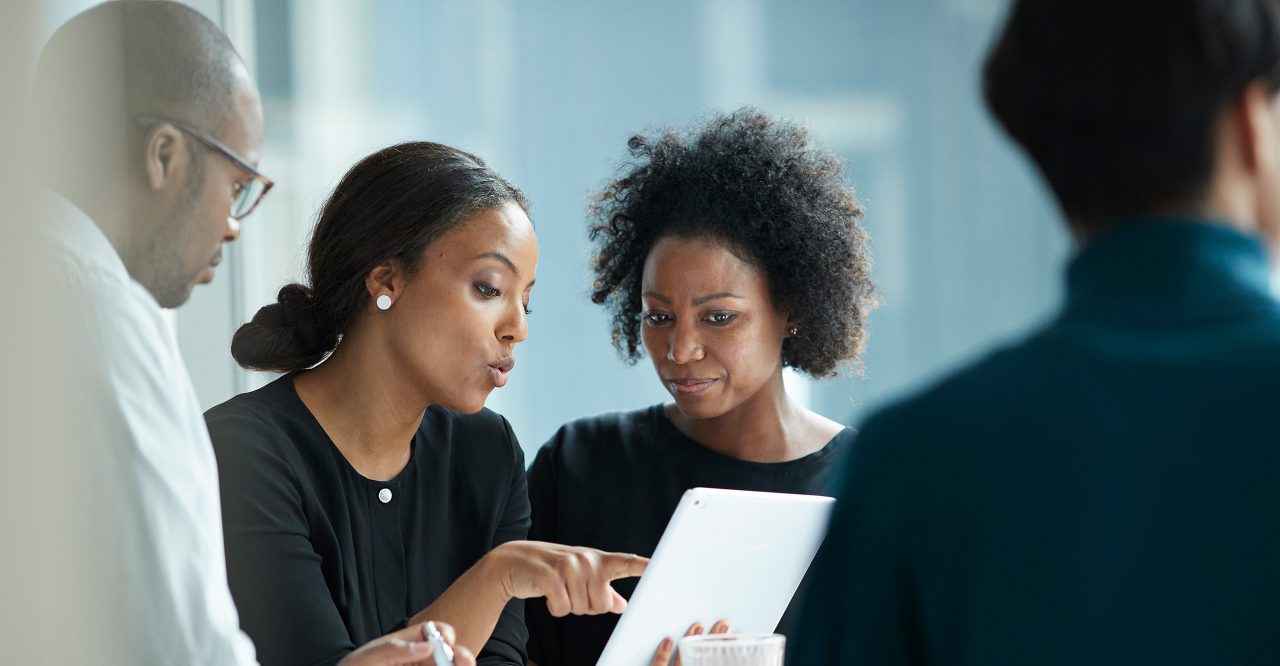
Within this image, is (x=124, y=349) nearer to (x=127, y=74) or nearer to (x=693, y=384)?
(x=127, y=74)

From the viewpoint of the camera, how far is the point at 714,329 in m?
1.96

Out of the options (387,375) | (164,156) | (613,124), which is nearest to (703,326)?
(387,375)

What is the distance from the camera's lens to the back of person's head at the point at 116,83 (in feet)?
3.85

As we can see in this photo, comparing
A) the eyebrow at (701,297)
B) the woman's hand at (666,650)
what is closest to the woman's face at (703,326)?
the eyebrow at (701,297)

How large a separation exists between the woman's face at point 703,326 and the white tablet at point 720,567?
476 millimetres

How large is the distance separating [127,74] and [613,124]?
2327mm

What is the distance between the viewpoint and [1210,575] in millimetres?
628

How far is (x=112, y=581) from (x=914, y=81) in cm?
250

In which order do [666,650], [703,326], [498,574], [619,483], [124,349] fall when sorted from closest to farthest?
[124,349] < [666,650] < [498,574] < [703,326] < [619,483]

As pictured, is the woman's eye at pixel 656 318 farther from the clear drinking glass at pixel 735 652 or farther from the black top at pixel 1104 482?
the black top at pixel 1104 482

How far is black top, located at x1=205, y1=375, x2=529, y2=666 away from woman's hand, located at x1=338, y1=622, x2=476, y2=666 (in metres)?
0.20

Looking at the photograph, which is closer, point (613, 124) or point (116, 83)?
point (116, 83)

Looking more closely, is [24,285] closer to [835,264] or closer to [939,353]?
[835,264]

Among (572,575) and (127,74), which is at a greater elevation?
(127,74)
